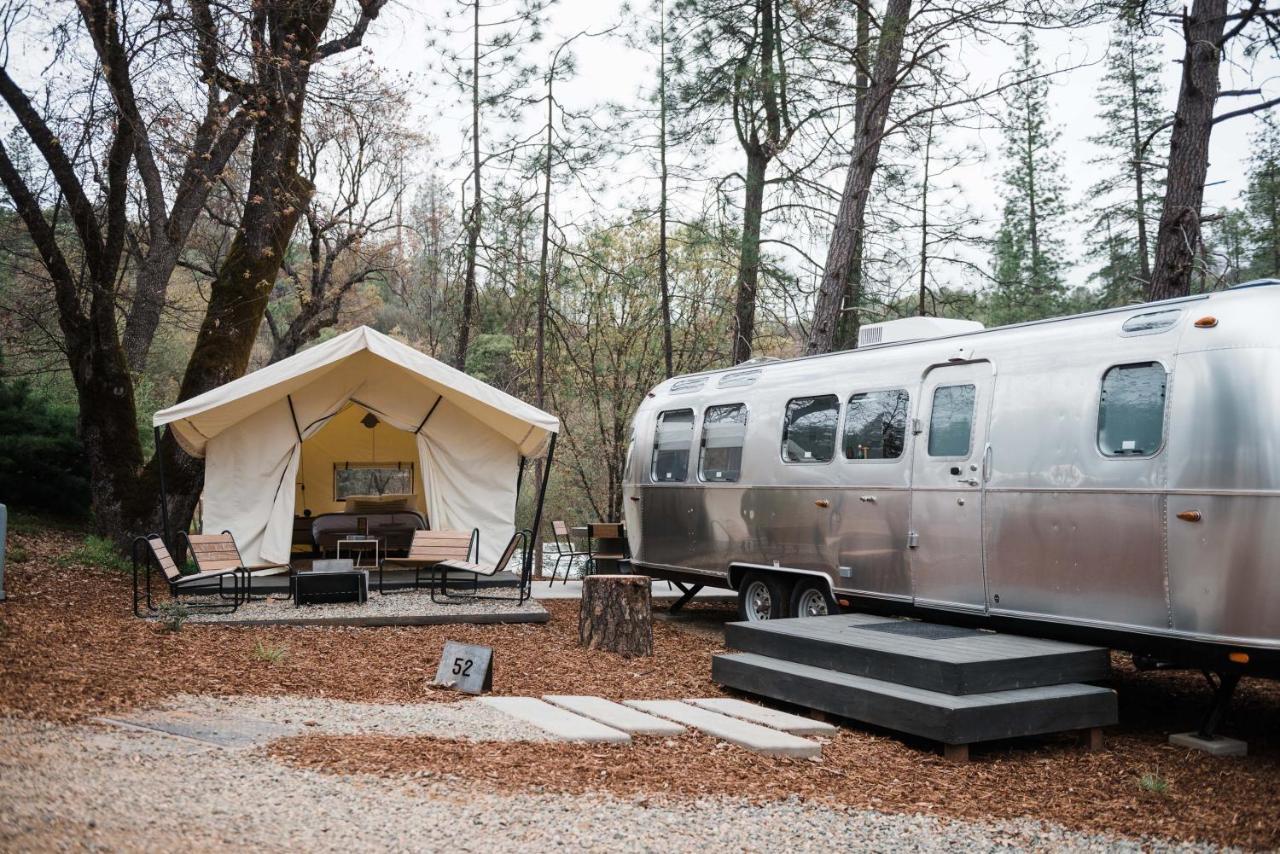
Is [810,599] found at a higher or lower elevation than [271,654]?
higher

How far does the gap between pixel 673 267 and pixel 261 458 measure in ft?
33.3

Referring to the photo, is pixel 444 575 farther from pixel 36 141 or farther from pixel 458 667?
pixel 36 141

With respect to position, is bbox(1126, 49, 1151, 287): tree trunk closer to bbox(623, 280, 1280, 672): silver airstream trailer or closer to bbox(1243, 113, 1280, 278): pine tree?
bbox(1243, 113, 1280, 278): pine tree

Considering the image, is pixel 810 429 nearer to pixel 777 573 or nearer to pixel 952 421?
pixel 777 573

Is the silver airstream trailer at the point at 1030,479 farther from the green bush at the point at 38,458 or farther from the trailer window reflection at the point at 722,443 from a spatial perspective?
the green bush at the point at 38,458

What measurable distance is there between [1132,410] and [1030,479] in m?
0.84

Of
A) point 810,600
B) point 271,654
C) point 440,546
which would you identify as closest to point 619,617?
point 810,600

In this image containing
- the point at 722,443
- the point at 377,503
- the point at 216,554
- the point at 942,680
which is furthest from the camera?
the point at 377,503

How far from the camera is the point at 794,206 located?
16.5 meters

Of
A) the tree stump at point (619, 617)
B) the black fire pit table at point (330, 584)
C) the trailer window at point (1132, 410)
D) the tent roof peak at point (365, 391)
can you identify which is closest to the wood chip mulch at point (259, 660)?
the tree stump at point (619, 617)

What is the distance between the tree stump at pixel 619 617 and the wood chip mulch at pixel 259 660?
17 cm

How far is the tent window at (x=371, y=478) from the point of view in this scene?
58.6ft

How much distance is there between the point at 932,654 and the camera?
6809 mm

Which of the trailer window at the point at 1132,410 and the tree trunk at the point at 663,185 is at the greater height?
the tree trunk at the point at 663,185
